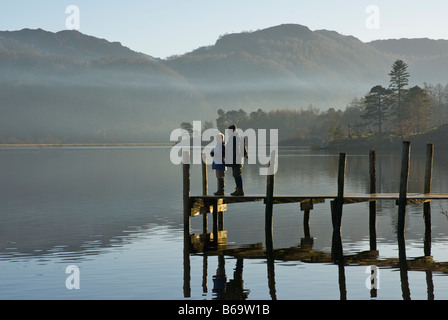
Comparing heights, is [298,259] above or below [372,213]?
below

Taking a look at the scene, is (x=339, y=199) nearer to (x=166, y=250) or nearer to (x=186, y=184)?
(x=186, y=184)

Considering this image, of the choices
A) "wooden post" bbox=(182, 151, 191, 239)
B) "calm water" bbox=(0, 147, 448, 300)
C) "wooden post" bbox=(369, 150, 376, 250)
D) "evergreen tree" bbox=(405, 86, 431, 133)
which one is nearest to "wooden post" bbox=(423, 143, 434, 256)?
"calm water" bbox=(0, 147, 448, 300)

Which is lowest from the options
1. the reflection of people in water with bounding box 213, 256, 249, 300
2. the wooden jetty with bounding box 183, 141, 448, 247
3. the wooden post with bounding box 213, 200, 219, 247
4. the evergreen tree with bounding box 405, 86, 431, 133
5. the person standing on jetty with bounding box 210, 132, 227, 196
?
the reflection of people in water with bounding box 213, 256, 249, 300

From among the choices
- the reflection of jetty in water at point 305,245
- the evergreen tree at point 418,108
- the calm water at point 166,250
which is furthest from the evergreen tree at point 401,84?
the reflection of jetty in water at point 305,245

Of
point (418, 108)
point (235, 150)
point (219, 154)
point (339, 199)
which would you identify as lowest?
point (339, 199)

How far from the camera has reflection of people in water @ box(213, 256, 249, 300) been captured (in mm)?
19969

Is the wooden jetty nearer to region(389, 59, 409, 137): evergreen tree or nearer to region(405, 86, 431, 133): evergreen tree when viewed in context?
region(405, 86, 431, 133): evergreen tree

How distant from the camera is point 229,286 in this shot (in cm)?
2106

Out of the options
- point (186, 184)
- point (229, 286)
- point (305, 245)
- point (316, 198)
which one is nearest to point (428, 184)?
point (316, 198)
